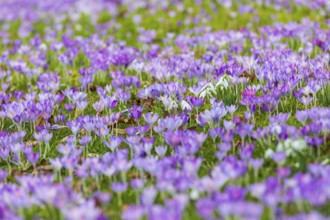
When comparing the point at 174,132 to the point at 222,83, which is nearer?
the point at 174,132

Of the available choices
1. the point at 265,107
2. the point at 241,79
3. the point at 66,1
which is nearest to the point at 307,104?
the point at 265,107

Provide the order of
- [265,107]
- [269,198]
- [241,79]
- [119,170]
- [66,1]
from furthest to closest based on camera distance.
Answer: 1. [66,1]
2. [241,79]
3. [265,107]
4. [119,170]
5. [269,198]

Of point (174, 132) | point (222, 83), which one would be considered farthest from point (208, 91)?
point (174, 132)

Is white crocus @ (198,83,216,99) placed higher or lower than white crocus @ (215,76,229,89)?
lower

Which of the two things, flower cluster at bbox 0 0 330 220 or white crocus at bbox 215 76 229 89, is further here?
white crocus at bbox 215 76 229 89

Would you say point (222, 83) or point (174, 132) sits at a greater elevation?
point (222, 83)

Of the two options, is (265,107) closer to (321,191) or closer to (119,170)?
(119,170)

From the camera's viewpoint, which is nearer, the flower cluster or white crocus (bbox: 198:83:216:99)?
the flower cluster

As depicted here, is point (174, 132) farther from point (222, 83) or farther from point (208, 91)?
point (222, 83)

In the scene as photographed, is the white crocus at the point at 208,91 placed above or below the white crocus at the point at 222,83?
below

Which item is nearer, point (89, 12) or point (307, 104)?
point (307, 104)

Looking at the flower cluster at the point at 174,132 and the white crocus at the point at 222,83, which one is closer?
the flower cluster at the point at 174,132
